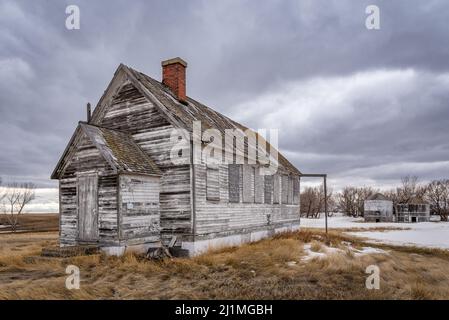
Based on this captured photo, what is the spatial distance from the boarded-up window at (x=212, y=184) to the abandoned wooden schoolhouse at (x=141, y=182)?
0.04 metres

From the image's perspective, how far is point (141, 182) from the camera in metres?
11.9

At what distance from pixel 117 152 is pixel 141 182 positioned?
130 centimetres

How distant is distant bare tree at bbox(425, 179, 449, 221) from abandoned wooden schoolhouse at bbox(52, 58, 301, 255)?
64.3m

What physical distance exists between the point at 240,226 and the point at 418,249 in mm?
8677

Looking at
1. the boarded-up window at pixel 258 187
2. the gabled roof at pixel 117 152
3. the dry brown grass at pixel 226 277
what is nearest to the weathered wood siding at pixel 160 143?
the gabled roof at pixel 117 152

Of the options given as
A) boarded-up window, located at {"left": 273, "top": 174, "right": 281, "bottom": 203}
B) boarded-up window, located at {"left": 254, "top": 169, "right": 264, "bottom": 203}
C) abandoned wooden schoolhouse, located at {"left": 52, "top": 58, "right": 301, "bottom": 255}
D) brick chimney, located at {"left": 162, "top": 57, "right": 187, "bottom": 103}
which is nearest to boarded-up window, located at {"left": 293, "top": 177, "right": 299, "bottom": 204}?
boarded-up window, located at {"left": 273, "top": 174, "right": 281, "bottom": 203}

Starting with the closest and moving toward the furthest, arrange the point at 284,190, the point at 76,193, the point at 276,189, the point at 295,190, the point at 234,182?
the point at 76,193 < the point at 234,182 < the point at 276,189 < the point at 284,190 < the point at 295,190

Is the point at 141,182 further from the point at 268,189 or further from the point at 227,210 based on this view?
the point at 268,189

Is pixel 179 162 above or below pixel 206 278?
above

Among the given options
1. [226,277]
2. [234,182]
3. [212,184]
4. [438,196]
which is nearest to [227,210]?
[234,182]

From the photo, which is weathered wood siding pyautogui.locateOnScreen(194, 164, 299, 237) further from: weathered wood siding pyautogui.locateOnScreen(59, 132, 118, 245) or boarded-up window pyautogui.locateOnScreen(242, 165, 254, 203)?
weathered wood siding pyautogui.locateOnScreen(59, 132, 118, 245)
